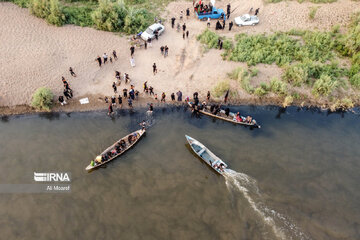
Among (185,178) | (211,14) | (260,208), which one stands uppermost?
(211,14)

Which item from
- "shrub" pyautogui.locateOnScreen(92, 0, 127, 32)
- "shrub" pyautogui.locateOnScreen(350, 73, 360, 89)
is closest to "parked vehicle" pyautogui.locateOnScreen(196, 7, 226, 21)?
"shrub" pyautogui.locateOnScreen(92, 0, 127, 32)

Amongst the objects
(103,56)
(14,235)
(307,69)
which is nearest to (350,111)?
(307,69)

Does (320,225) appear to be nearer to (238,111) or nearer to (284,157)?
(284,157)

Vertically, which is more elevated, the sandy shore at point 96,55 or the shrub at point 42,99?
the sandy shore at point 96,55

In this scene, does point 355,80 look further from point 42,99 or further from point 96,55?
point 42,99

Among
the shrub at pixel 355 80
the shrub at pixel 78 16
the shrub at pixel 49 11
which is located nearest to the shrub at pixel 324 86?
the shrub at pixel 355 80

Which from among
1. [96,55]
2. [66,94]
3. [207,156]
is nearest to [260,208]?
[207,156]

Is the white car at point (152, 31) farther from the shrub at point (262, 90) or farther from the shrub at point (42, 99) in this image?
the shrub at point (262, 90)

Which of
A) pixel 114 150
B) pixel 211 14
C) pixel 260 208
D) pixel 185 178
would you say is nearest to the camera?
pixel 260 208
